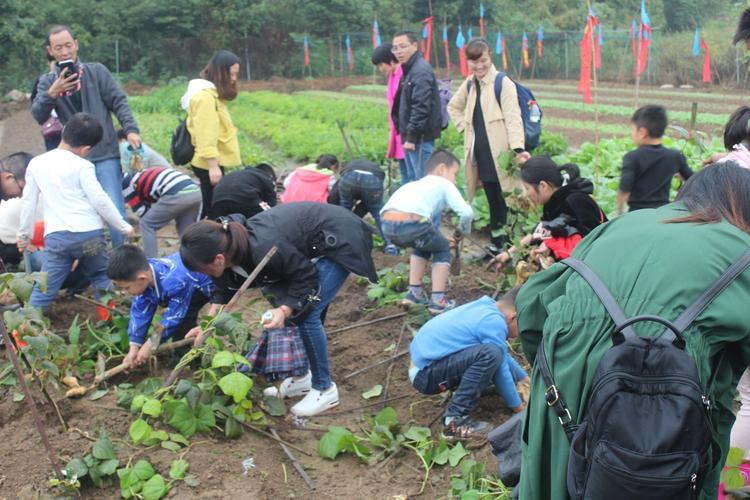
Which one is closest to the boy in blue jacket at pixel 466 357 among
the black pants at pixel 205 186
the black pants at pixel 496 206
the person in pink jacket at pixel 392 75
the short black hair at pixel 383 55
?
the black pants at pixel 496 206

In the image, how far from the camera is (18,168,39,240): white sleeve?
5.20 metres

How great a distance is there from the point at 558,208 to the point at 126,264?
262cm

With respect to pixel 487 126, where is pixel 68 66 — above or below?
above

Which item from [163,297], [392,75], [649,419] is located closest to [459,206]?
[163,297]

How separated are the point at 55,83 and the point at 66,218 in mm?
1233

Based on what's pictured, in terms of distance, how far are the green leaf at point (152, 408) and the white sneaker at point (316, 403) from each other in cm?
86

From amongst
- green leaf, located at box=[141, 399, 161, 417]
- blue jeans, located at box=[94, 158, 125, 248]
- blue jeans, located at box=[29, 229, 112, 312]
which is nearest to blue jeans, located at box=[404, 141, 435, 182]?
blue jeans, located at box=[94, 158, 125, 248]

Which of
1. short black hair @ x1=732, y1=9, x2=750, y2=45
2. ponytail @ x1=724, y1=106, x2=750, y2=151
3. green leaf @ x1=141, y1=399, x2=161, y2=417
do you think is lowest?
green leaf @ x1=141, y1=399, x2=161, y2=417

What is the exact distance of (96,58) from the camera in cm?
3525

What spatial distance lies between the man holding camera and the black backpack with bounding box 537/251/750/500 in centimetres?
504

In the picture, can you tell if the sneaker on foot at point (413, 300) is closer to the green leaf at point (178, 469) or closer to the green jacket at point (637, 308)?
the green leaf at point (178, 469)

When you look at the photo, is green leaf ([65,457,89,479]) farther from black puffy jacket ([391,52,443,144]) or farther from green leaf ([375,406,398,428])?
black puffy jacket ([391,52,443,144])

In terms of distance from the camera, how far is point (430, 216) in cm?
545

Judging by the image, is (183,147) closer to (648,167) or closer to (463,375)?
(463,375)
